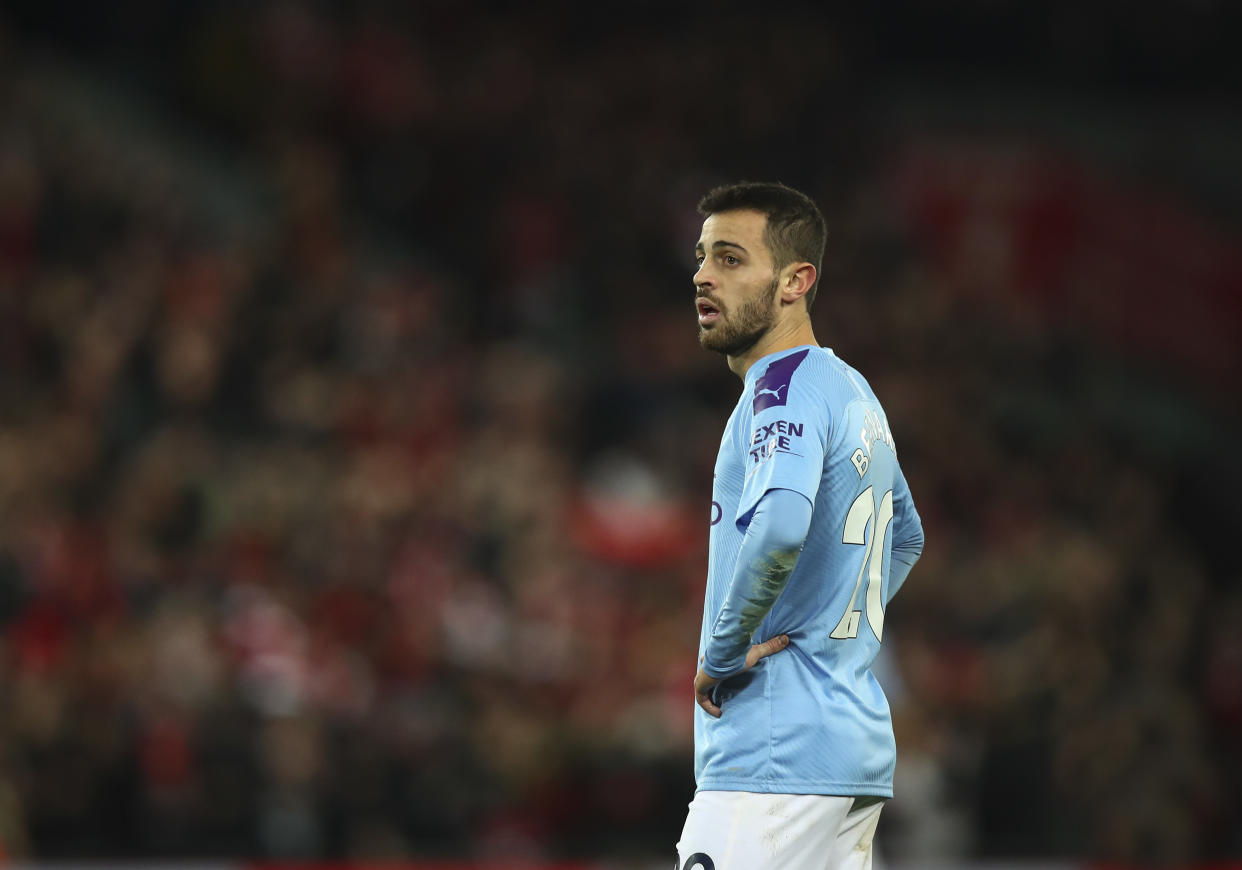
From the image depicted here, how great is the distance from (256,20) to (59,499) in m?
5.87

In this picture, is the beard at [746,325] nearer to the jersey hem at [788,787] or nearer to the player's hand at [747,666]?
the player's hand at [747,666]

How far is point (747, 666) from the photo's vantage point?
13.2 feet

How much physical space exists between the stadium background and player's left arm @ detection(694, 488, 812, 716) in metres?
6.02

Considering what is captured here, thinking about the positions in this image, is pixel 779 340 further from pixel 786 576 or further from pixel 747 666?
pixel 747 666

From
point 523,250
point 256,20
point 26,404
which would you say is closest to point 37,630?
point 26,404

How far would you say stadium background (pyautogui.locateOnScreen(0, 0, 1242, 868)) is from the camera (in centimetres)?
1044

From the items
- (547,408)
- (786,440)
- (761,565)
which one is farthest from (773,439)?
(547,408)

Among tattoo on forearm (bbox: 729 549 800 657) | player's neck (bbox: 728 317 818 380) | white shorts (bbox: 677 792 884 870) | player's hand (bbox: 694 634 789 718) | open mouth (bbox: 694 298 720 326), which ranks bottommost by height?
white shorts (bbox: 677 792 884 870)

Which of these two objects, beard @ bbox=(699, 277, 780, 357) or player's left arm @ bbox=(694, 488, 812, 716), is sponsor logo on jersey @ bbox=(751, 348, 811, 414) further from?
player's left arm @ bbox=(694, 488, 812, 716)

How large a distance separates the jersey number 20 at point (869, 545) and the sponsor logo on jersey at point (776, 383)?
31 centimetres

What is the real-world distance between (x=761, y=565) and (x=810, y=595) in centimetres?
28

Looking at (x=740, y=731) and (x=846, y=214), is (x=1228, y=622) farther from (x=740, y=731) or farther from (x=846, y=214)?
(x=740, y=731)

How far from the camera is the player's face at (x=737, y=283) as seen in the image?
13.7ft

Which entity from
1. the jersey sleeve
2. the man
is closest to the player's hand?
the man
